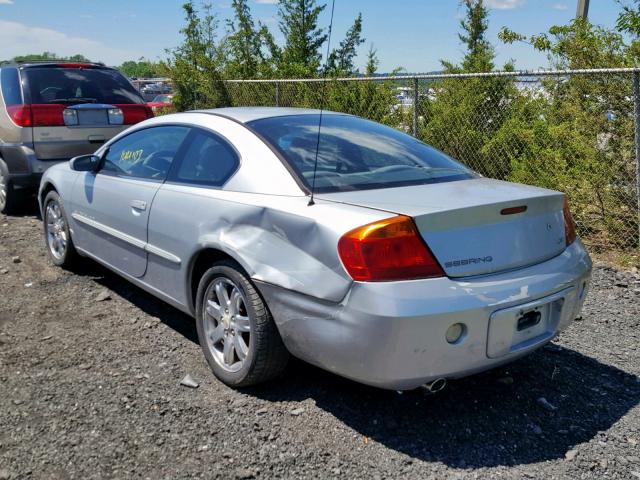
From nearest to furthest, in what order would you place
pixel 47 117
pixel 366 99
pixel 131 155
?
pixel 131 155 → pixel 47 117 → pixel 366 99

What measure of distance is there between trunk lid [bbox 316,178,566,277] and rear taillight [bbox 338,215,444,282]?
0.05m

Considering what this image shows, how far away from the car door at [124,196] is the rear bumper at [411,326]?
55.2 inches

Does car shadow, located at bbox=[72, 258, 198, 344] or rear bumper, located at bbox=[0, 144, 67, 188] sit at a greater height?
rear bumper, located at bbox=[0, 144, 67, 188]

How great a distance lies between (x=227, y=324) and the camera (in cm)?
336

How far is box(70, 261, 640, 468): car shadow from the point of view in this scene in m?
2.88

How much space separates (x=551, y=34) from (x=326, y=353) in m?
5.38

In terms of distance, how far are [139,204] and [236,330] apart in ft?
3.90

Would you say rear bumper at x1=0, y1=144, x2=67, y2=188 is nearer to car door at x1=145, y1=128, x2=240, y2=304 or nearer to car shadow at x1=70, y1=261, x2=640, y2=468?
car door at x1=145, y1=128, x2=240, y2=304

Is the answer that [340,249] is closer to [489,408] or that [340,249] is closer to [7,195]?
[489,408]

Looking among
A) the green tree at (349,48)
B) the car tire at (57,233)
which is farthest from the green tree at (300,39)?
the car tire at (57,233)

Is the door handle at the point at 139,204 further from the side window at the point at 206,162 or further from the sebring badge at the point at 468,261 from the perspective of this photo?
the sebring badge at the point at 468,261

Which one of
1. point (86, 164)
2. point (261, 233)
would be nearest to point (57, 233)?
point (86, 164)

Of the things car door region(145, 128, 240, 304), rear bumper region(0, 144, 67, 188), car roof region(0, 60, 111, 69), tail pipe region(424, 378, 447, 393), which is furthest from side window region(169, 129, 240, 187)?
car roof region(0, 60, 111, 69)

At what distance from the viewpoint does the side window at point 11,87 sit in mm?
7133
